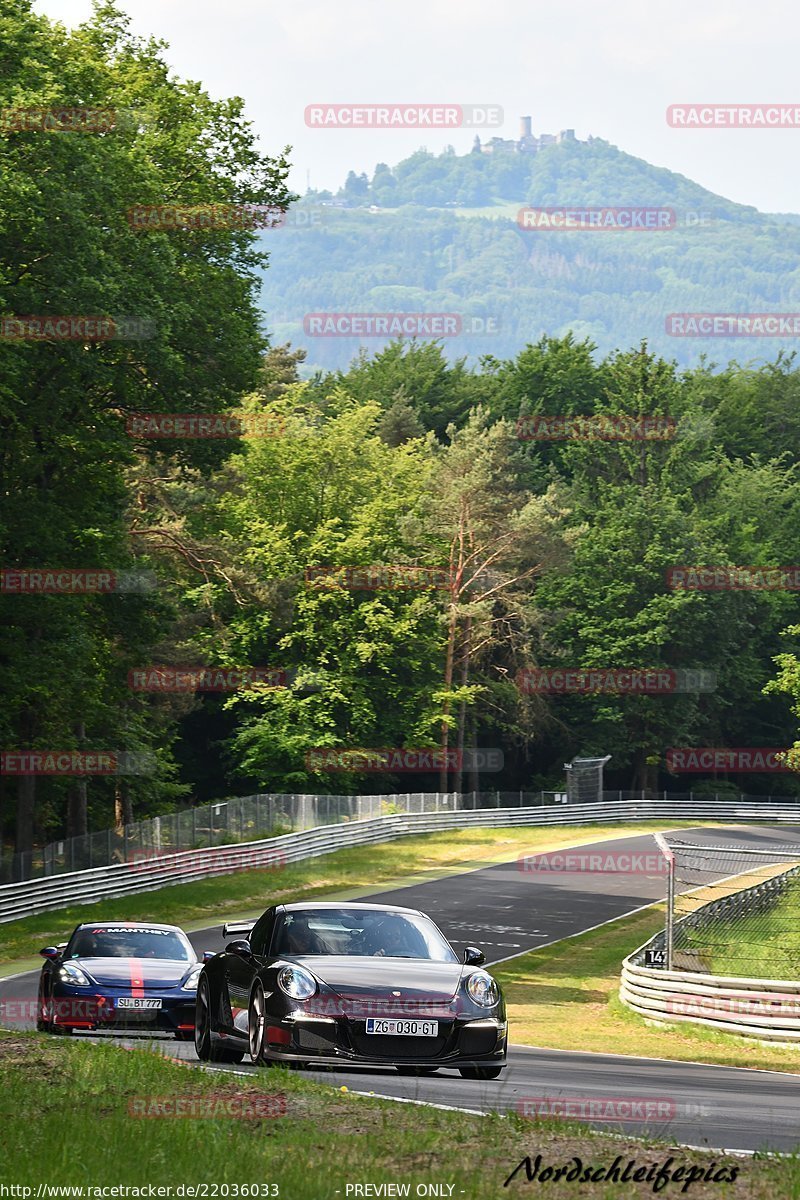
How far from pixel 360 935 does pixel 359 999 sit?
1.30 meters

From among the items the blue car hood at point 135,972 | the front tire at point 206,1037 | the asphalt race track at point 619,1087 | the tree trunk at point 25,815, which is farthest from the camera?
the tree trunk at point 25,815

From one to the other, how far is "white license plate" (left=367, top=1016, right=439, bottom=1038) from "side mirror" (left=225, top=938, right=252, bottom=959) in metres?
1.69

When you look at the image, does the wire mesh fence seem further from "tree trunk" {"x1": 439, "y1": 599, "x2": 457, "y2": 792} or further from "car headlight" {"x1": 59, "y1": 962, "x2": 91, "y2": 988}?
"tree trunk" {"x1": 439, "y1": 599, "x2": 457, "y2": 792}

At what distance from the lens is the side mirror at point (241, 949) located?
1338cm

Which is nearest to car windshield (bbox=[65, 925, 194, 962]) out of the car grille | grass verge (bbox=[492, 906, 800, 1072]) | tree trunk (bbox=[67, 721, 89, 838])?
grass verge (bbox=[492, 906, 800, 1072])

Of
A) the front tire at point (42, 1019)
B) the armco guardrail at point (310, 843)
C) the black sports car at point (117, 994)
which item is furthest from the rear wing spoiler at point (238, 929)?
the armco guardrail at point (310, 843)

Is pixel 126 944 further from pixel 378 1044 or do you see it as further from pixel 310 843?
pixel 310 843

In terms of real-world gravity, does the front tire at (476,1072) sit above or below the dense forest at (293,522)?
below

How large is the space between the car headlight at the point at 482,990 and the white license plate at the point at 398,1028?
0.49 metres

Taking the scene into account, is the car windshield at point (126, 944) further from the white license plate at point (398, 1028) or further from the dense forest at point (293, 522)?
the dense forest at point (293, 522)

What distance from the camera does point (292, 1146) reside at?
27.4ft

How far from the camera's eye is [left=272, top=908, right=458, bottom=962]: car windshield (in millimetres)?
13055

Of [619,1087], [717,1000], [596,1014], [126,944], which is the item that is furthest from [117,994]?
[596,1014]

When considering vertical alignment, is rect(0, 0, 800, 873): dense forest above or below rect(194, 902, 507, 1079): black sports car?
above
